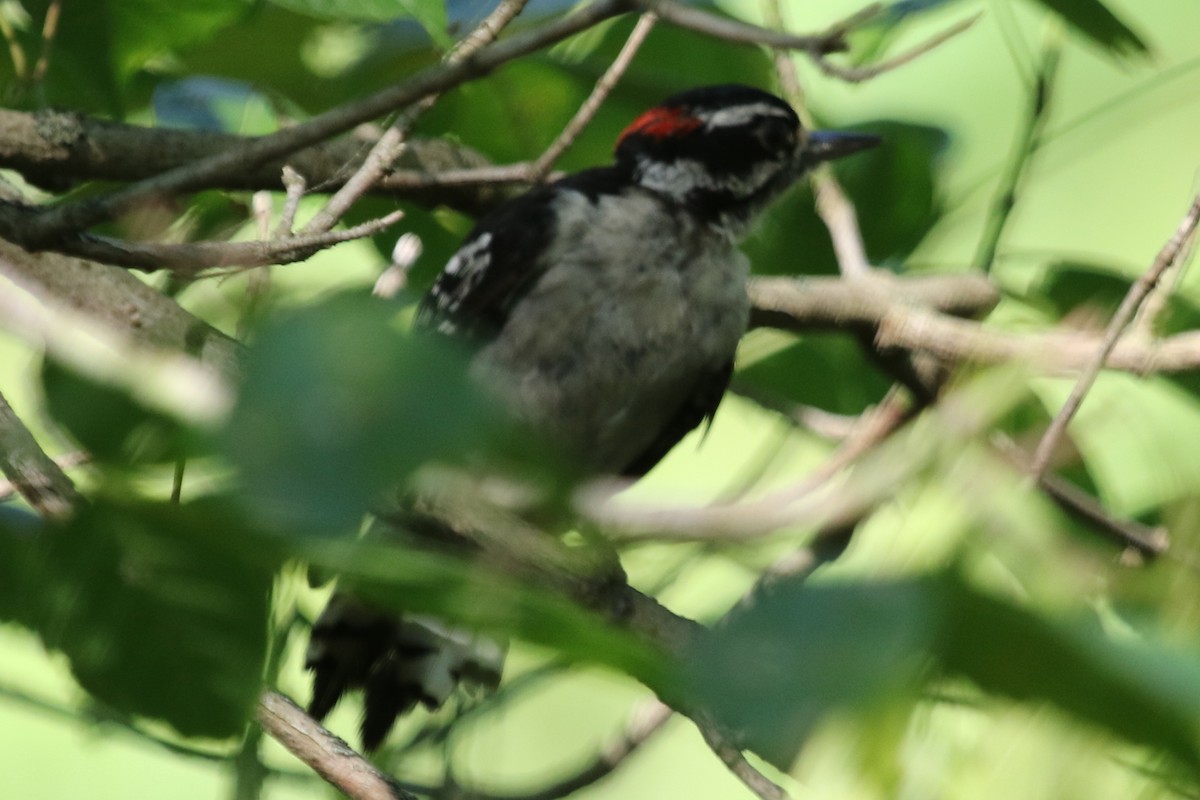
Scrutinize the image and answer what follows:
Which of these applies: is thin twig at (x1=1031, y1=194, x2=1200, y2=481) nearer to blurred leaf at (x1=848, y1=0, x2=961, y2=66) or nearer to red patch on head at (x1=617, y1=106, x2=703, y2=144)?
blurred leaf at (x1=848, y1=0, x2=961, y2=66)

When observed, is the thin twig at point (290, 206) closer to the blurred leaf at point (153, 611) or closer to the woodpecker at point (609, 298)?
the blurred leaf at point (153, 611)

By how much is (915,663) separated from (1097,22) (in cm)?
177

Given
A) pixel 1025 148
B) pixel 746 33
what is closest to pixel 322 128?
pixel 746 33

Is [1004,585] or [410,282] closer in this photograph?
[1004,585]

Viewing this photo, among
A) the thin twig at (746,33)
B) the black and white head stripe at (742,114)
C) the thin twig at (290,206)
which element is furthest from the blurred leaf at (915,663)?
the black and white head stripe at (742,114)

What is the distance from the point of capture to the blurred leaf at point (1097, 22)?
1977mm

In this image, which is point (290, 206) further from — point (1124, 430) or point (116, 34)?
point (1124, 430)

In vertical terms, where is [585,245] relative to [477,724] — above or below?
above

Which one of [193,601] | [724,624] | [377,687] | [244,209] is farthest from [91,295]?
[724,624]

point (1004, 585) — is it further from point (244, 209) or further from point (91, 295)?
point (244, 209)

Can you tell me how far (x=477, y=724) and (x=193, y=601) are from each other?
177 centimetres

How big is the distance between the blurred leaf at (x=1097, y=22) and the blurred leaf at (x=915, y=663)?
5.63 feet

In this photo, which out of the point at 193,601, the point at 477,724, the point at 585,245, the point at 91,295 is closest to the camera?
the point at 193,601

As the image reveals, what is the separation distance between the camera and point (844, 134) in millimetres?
2969
